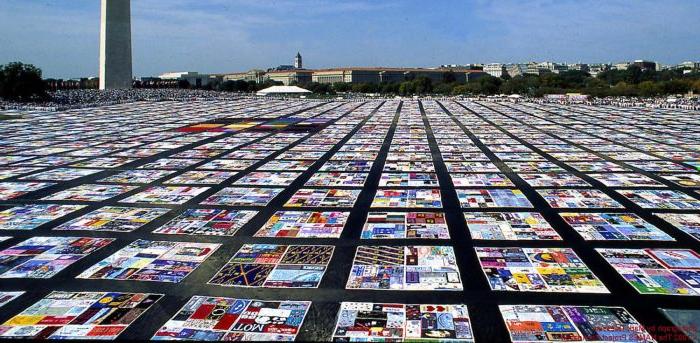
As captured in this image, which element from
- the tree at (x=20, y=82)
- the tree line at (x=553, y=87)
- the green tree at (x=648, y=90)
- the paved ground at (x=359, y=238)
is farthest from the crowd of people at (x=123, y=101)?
the paved ground at (x=359, y=238)

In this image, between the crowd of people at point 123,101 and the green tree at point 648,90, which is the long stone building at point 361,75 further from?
the crowd of people at point 123,101

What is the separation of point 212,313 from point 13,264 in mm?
4351

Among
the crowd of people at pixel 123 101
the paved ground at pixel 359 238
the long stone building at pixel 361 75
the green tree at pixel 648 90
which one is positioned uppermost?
the long stone building at pixel 361 75

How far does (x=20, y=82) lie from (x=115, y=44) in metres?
17.9

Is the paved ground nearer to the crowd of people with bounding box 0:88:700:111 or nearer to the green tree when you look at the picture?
the crowd of people with bounding box 0:88:700:111

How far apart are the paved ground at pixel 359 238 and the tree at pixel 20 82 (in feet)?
134

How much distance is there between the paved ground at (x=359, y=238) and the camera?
714cm

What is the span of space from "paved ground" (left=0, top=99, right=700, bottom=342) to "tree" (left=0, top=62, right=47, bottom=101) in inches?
1613

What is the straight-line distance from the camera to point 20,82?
56562 mm

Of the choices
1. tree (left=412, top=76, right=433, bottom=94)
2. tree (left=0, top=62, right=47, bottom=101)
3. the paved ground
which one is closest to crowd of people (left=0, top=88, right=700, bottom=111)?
tree (left=0, top=62, right=47, bottom=101)

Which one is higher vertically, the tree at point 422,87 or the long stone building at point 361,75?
the long stone building at point 361,75

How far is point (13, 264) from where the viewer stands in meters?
9.13

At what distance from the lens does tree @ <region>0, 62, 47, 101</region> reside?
185 feet

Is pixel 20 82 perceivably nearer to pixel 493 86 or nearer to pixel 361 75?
pixel 493 86
